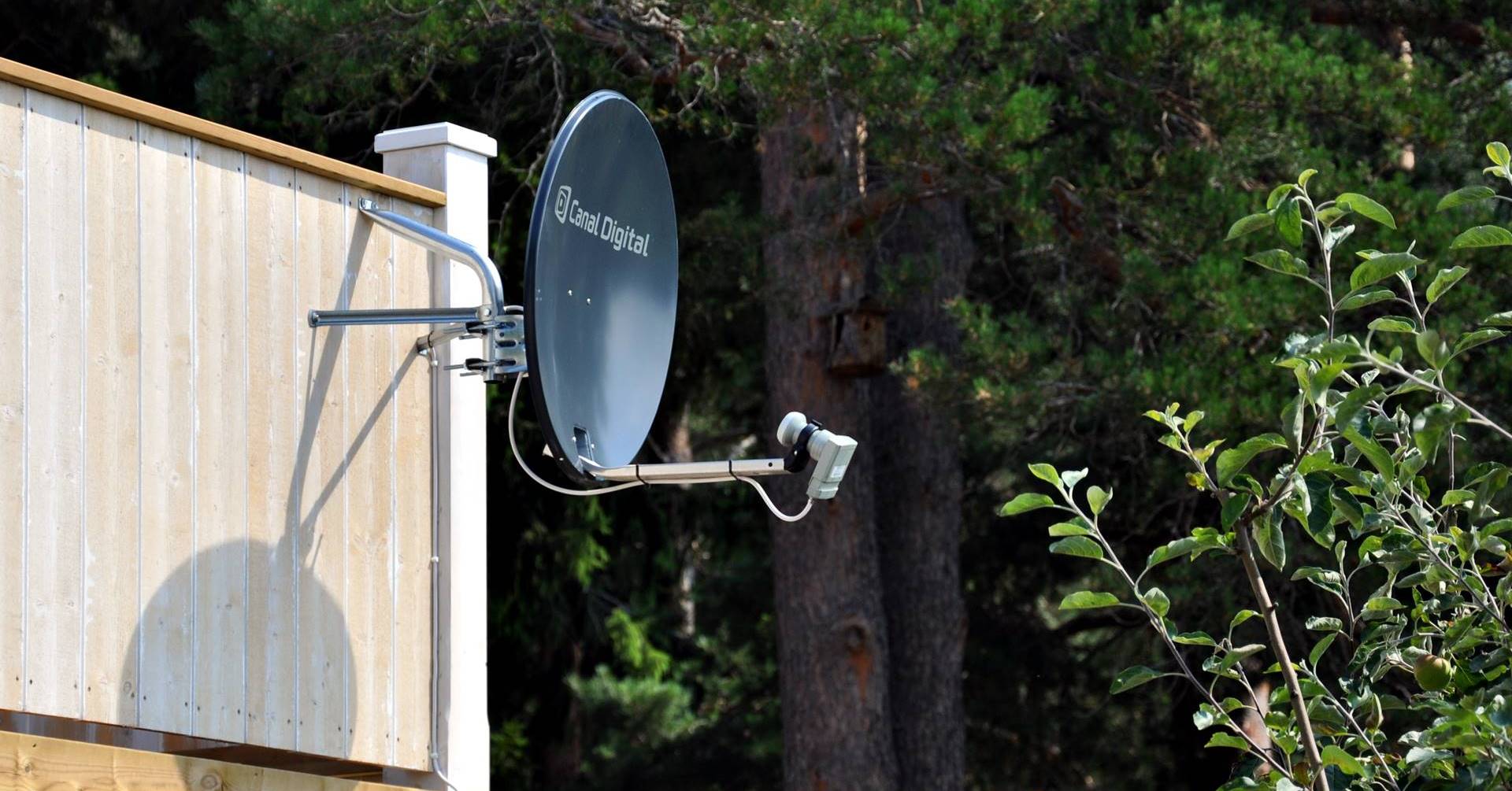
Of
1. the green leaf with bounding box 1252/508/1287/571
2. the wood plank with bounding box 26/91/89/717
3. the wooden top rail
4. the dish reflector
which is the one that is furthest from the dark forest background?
the green leaf with bounding box 1252/508/1287/571

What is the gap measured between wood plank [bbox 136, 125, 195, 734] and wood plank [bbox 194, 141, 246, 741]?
3 cm

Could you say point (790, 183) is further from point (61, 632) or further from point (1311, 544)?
point (61, 632)

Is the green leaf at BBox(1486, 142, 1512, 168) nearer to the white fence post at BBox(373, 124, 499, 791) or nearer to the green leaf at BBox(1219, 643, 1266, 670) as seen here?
the green leaf at BBox(1219, 643, 1266, 670)

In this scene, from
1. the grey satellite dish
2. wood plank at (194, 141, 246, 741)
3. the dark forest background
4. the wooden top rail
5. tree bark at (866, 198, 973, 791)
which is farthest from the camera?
tree bark at (866, 198, 973, 791)

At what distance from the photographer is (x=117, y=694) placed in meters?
3.44

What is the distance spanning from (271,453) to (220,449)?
0.45 feet

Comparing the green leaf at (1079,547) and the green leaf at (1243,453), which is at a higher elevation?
the green leaf at (1243,453)

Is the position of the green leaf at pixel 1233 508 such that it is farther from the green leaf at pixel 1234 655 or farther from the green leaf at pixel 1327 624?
the green leaf at pixel 1327 624

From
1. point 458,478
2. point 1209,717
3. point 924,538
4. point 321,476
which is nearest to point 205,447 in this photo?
point 321,476

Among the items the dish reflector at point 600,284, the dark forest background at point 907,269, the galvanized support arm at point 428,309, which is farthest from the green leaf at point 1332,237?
the dark forest background at point 907,269

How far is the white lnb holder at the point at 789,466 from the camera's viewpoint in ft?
11.1

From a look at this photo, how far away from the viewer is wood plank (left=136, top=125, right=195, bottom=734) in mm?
3527

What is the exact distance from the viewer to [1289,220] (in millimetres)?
2428

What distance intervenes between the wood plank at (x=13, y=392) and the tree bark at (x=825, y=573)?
22.8 ft
